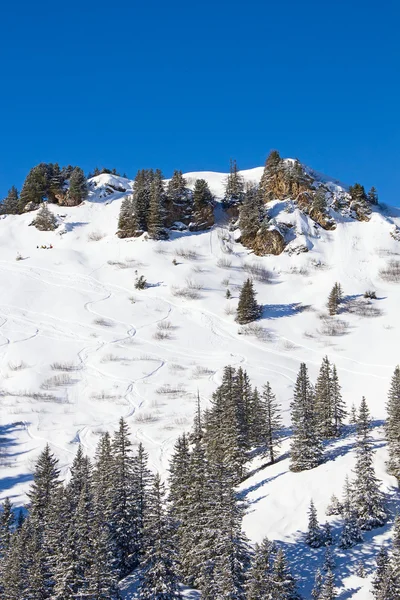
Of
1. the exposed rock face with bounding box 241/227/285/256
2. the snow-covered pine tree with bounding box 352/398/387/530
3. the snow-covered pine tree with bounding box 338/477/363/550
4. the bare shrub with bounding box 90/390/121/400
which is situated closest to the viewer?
the snow-covered pine tree with bounding box 338/477/363/550

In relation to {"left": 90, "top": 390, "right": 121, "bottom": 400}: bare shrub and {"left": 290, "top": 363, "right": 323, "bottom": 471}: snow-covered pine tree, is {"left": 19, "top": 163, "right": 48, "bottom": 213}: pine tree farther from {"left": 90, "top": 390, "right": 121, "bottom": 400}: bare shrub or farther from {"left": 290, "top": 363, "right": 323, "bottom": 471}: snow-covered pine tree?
{"left": 290, "top": 363, "right": 323, "bottom": 471}: snow-covered pine tree

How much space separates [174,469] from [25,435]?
2094cm

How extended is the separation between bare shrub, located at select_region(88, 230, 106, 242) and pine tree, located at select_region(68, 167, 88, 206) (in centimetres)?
1410

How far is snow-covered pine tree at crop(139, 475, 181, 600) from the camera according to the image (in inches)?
973

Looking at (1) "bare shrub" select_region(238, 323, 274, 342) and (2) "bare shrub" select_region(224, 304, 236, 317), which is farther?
(2) "bare shrub" select_region(224, 304, 236, 317)

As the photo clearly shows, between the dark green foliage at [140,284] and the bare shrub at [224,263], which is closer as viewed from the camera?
the dark green foliage at [140,284]

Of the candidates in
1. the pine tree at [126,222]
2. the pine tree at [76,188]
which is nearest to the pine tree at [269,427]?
the pine tree at [126,222]

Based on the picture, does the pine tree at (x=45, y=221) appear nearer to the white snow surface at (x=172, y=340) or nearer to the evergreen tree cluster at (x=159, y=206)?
the white snow surface at (x=172, y=340)

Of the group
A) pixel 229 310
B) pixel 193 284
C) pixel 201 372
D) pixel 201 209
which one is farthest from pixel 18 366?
pixel 201 209

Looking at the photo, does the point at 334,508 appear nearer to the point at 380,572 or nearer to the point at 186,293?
the point at 380,572

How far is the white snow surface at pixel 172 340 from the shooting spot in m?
36.2

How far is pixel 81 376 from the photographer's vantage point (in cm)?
6041

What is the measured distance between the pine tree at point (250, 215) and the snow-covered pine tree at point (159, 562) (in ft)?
264

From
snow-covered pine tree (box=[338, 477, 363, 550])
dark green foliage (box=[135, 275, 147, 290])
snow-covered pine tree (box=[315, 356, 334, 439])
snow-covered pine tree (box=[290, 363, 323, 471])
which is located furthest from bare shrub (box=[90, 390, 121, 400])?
dark green foliage (box=[135, 275, 147, 290])
